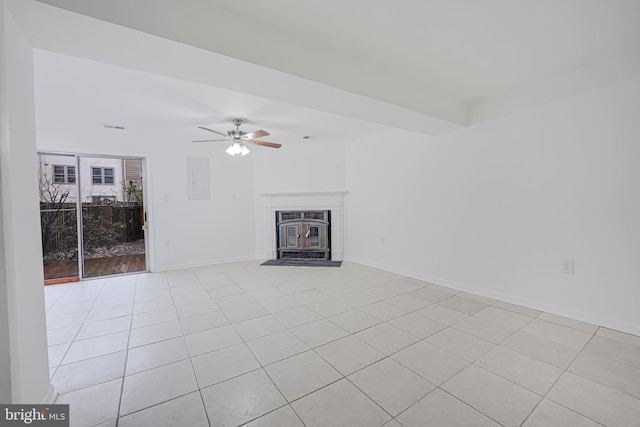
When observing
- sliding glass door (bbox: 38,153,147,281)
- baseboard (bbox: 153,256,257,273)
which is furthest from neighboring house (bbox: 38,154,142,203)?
baseboard (bbox: 153,256,257,273)

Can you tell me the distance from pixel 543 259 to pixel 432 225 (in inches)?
49.7

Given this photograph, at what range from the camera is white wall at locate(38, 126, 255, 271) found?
4.23 metres

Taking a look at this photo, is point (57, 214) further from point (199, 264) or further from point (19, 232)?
point (19, 232)

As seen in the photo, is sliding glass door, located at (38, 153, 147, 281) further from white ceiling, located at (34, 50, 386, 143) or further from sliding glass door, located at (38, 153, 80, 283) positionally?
white ceiling, located at (34, 50, 386, 143)

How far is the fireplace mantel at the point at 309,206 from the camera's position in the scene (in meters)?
5.29

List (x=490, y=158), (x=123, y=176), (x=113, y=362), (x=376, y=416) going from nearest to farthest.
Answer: (x=376, y=416) → (x=113, y=362) → (x=490, y=158) → (x=123, y=176)

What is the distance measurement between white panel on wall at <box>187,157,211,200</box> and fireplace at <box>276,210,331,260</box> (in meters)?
1.45

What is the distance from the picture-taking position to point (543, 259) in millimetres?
2730

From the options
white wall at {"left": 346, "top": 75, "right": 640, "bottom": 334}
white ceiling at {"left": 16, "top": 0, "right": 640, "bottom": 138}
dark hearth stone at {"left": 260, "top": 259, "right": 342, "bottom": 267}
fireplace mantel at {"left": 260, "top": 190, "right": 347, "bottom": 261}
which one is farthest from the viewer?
fireplace mantel at {"left": 260, "top": 190, "right": 347, "bottom": 261}

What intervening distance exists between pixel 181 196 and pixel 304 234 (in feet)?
7.80

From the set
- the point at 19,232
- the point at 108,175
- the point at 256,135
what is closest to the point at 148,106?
the point at 256,135

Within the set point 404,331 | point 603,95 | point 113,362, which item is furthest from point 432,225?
point 113,362

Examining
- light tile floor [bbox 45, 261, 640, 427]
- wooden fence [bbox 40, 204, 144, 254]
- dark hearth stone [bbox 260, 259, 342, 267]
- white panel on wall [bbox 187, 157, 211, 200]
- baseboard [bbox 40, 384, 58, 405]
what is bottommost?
light tile floor [bbox 45, 261, 640, 427]

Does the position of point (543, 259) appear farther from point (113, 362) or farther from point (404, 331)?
point (113, 362)
